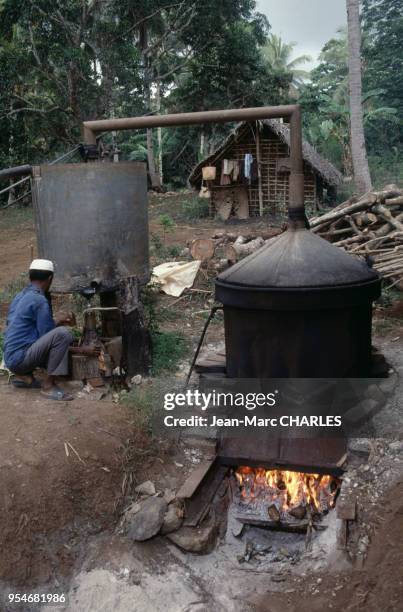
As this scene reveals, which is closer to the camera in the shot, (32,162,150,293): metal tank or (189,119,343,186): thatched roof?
(32,162,150,293): metal tank

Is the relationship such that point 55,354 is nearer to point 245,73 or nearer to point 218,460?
point 218,460

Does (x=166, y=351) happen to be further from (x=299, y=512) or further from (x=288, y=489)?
(x=299, y=512)

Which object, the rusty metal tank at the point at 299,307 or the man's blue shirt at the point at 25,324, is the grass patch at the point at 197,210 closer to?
the man's blue shirt at the point at 25,324

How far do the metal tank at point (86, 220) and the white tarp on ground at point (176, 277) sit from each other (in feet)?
10.00

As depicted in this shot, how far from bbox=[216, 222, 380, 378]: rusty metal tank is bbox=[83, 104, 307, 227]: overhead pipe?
21cm

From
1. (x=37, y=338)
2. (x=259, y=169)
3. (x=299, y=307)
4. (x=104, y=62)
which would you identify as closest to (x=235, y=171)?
(x=259, y=169)

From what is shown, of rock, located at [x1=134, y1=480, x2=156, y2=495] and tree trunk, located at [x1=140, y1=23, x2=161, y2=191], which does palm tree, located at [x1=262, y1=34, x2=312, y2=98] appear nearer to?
tree trunk, located at [x1=140, y1=23, x2=161, y2=191]

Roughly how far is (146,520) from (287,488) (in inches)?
43.6

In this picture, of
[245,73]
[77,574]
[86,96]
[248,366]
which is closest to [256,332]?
[248,366]

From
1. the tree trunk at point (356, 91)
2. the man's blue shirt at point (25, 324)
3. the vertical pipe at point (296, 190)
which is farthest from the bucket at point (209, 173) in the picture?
the vertical pipe at point (296, 190)

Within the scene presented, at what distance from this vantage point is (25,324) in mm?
5312

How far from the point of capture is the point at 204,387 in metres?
5.30

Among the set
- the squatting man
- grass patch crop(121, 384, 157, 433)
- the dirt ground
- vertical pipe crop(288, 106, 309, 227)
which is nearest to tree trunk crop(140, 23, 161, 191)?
the squatting man

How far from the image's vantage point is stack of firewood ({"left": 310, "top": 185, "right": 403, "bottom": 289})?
8539 mm
